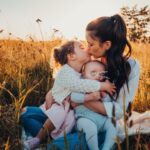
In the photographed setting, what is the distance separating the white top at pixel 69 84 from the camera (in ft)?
10.5

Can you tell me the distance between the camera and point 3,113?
3129 millimetres

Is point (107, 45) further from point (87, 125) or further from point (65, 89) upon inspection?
point (87, 125)

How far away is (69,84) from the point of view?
3291 millimetres

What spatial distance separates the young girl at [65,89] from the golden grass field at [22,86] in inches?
8.3

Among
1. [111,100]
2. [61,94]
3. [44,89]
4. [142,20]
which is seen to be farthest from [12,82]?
[142,20]

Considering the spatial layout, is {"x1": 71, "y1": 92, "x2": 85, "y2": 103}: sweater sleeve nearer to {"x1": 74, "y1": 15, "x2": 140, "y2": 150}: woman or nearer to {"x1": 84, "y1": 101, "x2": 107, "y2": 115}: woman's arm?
{"x1": 84, "y1": 101, "x2": 107, "y2": 115}: woman's arm

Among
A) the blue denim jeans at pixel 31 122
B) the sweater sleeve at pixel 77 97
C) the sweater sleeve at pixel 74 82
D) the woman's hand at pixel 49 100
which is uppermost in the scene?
the sweater sleeve at pixel 74 82

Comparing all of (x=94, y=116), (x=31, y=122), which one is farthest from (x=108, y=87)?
(x=31, y=122)

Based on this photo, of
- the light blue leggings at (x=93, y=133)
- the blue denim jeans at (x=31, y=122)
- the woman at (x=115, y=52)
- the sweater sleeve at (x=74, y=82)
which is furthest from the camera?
the blue denim jeans at (x=31, y=122)

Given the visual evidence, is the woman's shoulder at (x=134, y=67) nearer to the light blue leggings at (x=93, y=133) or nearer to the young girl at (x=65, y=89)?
the young girl at (x=65, y=89)

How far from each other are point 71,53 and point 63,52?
73 mm

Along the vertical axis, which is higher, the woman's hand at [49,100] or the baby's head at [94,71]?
the baby's head at [94,71]

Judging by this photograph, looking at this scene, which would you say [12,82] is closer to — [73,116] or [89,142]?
[73,116]

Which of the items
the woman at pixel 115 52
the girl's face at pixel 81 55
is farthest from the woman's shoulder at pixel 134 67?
the girl's face at pixel 81 55
